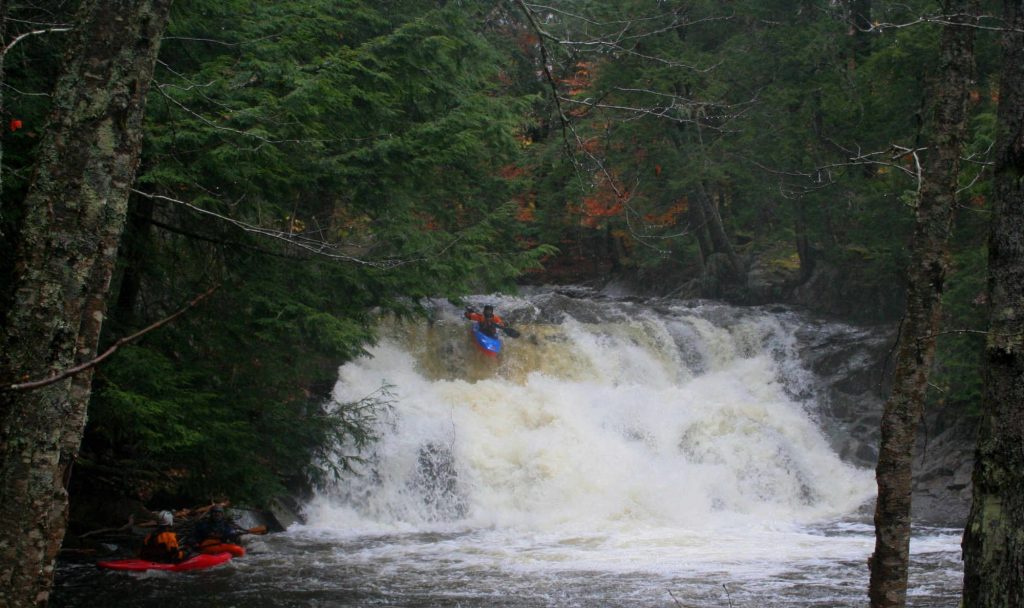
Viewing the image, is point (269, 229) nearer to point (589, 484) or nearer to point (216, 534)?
point (216, 534)

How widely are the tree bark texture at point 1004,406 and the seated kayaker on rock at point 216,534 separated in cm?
737

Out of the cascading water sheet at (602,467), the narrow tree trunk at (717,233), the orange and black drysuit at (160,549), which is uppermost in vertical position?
the narrow tree trunk at (717,233)

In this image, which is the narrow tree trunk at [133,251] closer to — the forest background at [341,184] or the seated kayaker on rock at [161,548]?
the forest background at [341,184]

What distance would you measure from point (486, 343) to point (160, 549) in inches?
288

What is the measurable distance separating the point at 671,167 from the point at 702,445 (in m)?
9.01

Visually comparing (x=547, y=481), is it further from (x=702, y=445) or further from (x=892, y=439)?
(x=892, y=439)

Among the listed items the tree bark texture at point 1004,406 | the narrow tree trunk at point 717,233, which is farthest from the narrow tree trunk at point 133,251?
the narrow tree trunk at point 717,233

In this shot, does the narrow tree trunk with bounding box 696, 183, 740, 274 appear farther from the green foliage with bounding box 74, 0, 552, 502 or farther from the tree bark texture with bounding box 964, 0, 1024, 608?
the tree bark texture with bounding box 964, 0, 1024, 608

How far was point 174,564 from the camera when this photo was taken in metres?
8.49

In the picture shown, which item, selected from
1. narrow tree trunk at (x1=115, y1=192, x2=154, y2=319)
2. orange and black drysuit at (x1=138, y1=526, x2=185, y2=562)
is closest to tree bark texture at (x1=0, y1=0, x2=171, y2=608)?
narrow tree trunk at (x1=115, y1=192, x2=154, y2=319)

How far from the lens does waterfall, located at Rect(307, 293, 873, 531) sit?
480 inches

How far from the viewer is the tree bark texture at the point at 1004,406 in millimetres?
3199

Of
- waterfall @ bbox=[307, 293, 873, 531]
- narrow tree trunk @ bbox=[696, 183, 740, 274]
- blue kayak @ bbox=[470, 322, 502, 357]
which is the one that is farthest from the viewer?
narrow tree trunk @ bbox=[696, 183, 740, 274]

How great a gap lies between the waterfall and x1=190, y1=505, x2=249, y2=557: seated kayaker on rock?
238 centimetres
